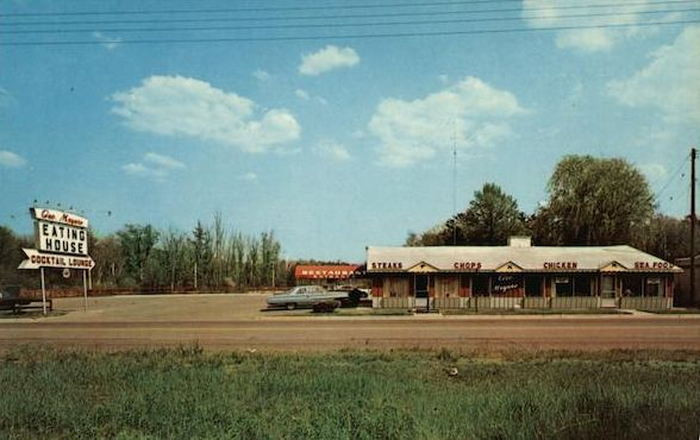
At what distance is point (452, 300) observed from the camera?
36188 mm

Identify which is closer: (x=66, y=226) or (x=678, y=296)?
(x=66, y=226)

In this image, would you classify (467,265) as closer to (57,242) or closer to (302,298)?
(302,298)

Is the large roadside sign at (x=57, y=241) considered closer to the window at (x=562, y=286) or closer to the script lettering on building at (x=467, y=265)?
the script lettering on building at (x=467, y=265)

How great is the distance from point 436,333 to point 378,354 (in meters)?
6.49

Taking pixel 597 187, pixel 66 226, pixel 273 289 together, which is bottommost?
pixel 273 289

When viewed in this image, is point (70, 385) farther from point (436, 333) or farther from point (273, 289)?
point (273, 289)

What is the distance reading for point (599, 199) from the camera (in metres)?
54.3

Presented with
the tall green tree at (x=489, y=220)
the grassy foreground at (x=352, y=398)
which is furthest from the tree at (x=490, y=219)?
the grassy foreground at (x=352, y=398)

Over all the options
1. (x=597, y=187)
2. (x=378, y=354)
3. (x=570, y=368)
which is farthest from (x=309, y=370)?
(x=597, y=187)

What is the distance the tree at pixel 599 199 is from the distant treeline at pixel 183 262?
A: 40528 millimetres

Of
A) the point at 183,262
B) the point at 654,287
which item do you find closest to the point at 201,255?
the point at 183,262

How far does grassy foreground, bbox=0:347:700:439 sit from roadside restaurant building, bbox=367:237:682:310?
22214mm

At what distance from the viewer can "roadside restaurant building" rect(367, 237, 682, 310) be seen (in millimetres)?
35500

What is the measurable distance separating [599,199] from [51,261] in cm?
4754
